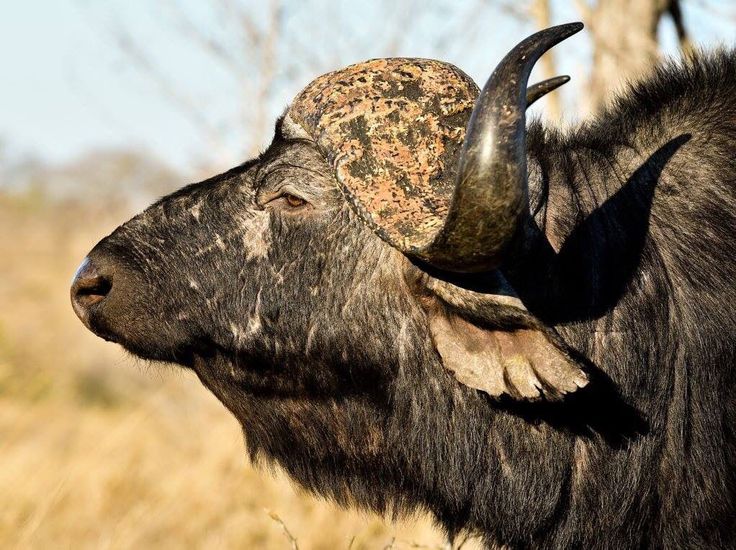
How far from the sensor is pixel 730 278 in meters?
3.76

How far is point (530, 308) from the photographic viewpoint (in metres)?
3.63

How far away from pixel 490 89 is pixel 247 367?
1558 mm

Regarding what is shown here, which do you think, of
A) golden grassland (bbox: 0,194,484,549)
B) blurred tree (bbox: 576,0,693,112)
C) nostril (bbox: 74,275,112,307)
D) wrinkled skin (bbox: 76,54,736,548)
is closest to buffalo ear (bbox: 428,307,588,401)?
wrinkled skin (bbox: 76,54,736,548)

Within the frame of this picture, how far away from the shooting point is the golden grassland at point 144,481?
7.27 m

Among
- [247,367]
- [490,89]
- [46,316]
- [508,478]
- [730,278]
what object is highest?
[46,316]

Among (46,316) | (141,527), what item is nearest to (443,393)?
(141,527)

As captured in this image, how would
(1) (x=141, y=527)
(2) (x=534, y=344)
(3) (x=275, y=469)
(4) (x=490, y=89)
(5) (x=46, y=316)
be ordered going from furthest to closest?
(5) (x=46, y=316) < (1) (x=141, y=527) < (3) (x=275, y=469) < (2) (x=534, y=344) < (4) (x=490, y=89)

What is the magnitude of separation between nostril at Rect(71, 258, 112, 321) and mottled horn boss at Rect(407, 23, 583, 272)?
142cm

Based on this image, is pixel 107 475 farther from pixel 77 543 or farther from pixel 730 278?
pixel 730 278

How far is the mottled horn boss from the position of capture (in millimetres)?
3041

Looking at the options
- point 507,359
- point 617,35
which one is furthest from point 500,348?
point 617,35

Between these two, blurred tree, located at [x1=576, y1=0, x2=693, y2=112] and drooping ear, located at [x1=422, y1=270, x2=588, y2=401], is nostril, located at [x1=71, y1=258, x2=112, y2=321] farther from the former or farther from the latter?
blurred tree, located at [x1=576, y1=0, x2=693, y2=112]

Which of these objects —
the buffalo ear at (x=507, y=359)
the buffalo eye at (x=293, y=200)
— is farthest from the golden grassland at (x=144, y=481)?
the buffalo ear at (x=507, y=359)

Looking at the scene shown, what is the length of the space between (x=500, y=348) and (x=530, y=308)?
244 mm
